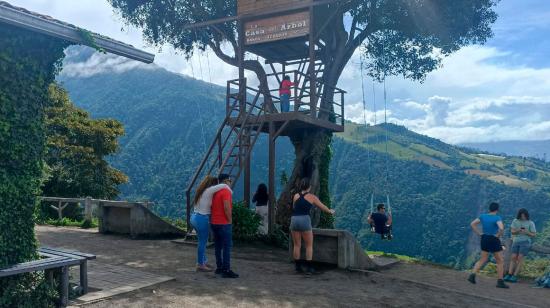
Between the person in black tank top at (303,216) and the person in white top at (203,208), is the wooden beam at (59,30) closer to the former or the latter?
the person in white top at (203,208)

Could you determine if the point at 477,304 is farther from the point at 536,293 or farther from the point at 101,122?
the point at 101,122

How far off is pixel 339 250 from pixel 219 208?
3070mm

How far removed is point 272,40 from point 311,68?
1632 millimetres

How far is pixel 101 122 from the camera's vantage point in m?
30.9

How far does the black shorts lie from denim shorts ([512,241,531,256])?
1325mm

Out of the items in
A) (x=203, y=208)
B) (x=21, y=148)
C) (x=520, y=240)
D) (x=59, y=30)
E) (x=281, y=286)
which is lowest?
(x=281, y=286)

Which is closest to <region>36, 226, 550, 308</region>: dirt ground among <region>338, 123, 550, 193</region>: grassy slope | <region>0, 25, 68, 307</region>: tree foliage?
<region>0, 25, 68, 307</region>: tree foliage

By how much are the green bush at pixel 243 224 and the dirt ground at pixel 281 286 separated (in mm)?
1000

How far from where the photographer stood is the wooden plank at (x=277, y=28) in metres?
15.5

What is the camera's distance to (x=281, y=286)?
8.41 metres

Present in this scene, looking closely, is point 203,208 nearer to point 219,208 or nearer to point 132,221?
point 219,208

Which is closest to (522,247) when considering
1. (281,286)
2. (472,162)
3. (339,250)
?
(339,250)

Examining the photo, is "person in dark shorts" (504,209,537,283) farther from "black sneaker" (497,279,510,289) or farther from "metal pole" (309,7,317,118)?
"metal pole" (309,7,317,118)

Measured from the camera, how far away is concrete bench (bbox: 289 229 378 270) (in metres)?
10.2
